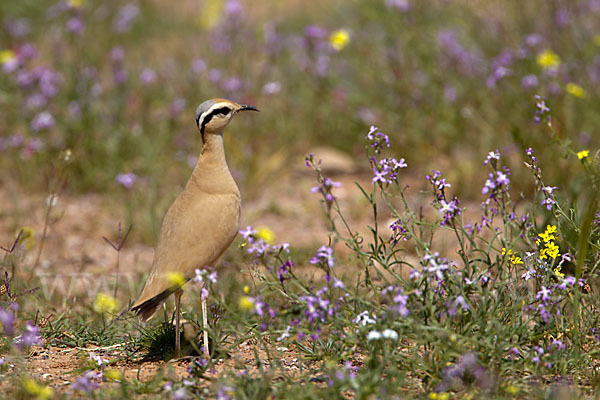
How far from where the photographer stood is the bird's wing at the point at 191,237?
3279 mm

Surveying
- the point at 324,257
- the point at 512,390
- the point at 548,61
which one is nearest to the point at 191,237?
the point at 324,257

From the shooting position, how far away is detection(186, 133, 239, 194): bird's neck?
3.57 meters

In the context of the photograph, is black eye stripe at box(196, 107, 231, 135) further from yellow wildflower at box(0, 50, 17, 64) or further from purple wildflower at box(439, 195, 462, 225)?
yellow wildflower at box(0, 50, 17, 64)

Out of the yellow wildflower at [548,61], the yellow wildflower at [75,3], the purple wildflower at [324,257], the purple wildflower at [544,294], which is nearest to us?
the purple wildflower at [324,257]

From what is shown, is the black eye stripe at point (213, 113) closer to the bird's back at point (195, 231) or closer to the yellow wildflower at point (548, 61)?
the bird's back at point (195, 231)

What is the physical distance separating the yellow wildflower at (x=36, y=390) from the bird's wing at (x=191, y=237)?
62 centimetres

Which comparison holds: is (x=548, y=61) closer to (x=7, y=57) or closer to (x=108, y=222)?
(x=108, y=222)

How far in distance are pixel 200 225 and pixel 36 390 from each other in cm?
105

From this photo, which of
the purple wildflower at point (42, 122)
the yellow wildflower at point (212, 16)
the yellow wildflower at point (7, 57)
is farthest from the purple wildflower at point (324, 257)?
the yellow wildflower at point (212, 16)

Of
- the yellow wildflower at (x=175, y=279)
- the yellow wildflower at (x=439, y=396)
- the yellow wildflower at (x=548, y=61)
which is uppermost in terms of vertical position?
the yellow wildflower at (x=548, y=61)

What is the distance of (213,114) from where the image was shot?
363cm

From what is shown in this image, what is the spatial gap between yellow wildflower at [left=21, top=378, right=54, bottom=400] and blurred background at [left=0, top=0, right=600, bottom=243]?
3029 millimetres

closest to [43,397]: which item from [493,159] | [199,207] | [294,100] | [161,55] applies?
[199,207]

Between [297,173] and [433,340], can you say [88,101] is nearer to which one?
[297,173]
